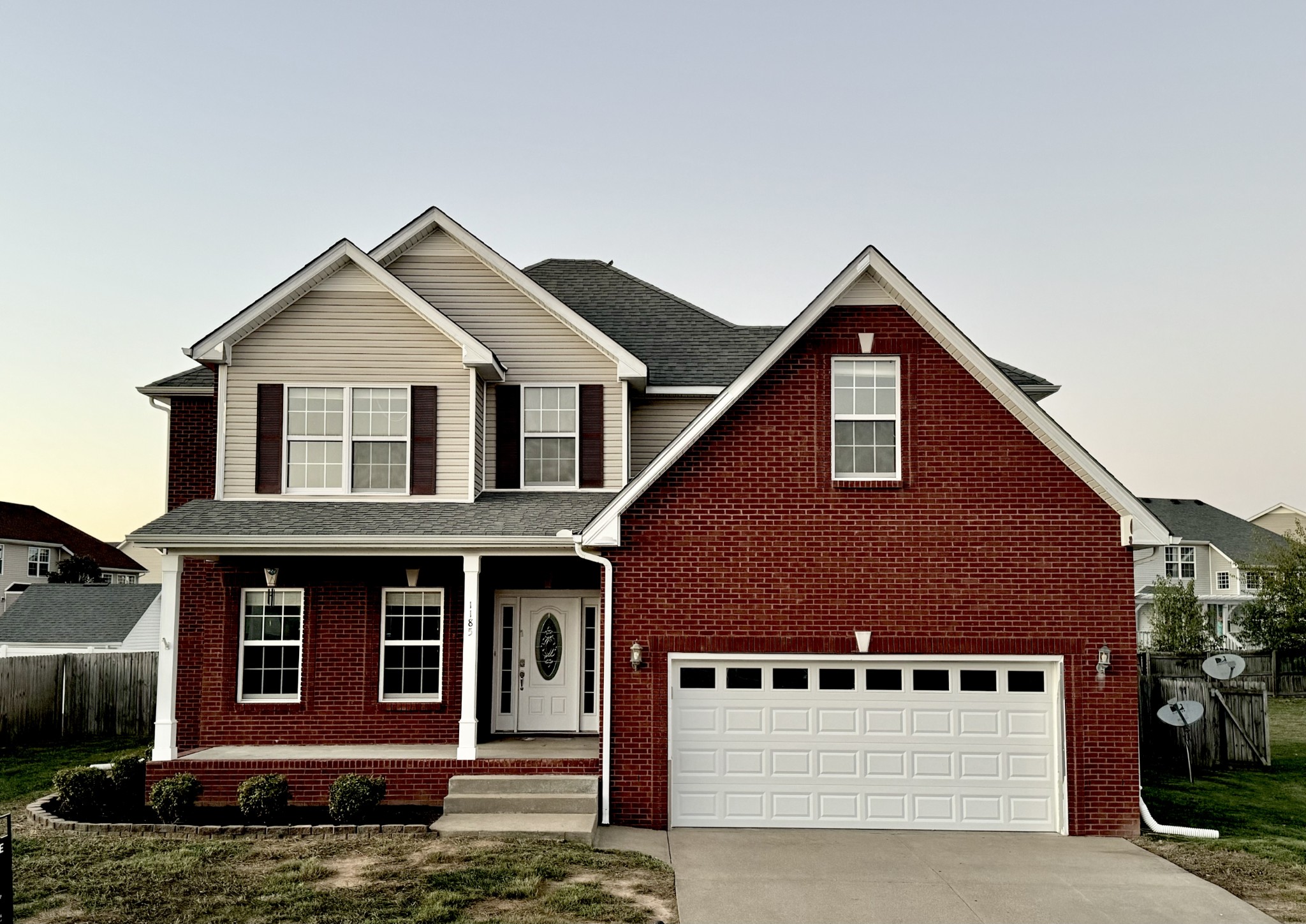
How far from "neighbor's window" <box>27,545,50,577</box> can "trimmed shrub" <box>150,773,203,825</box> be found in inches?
1933

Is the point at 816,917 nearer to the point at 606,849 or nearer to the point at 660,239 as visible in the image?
the point at 606,849

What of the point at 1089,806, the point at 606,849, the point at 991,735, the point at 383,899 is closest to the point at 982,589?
the point at 991,735

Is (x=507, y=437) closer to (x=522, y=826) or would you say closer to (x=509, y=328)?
(x=509, y=328)

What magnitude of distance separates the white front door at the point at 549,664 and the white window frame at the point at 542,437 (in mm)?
1705

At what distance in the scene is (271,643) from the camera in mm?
14961

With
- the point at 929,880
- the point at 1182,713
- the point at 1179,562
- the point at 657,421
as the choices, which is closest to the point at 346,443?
the point at 657,421

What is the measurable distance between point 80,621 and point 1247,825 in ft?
119

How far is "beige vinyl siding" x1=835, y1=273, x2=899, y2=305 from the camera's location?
12.9 m

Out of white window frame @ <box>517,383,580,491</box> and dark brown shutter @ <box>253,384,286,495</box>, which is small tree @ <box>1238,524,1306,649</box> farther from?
dark brown shutter @ <box>253,384,286,495</box>

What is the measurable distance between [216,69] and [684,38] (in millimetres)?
7846

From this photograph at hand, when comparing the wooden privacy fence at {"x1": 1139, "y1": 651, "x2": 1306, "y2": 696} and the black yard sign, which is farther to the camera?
the wooden privacy fence at {"x1": 1139, "y1": 651, "x2": 1306, "y2": 696}

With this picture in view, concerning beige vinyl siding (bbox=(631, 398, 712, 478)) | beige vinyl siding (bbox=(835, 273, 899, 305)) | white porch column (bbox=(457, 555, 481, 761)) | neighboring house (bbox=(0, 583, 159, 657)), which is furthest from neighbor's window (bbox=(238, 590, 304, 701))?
neighboring house (bbox=(0, 583, 159, 657))

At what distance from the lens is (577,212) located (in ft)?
72.9

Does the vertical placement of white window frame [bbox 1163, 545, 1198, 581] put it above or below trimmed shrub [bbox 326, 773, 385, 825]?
above
